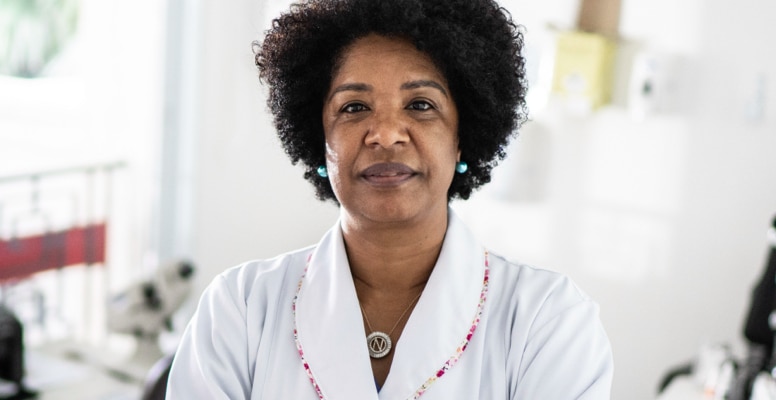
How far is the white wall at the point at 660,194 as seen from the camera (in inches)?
106

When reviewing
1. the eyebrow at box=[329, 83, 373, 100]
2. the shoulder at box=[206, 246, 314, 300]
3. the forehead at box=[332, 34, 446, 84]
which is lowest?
the shoulder at box=[206, 246, 314, 300]

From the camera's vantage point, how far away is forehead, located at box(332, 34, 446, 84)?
127 centimetres

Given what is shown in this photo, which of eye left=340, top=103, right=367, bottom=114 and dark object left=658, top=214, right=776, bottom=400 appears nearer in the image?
eye left=340, top=103, right=367, bottom=114

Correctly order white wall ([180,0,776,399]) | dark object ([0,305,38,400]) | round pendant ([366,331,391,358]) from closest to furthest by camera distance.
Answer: round pendant ([366,331,391,358]) → dark object ([0,305,38,400]) → white wall ([180,0,776,399])

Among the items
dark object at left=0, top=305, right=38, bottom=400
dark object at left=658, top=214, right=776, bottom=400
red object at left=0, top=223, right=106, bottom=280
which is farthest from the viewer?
red object at left=0, top=223, right=106, bottom=280

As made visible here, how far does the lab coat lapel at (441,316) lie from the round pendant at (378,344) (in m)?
0.03

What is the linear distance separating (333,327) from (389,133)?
284mm

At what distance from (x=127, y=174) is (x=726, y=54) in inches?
95.4

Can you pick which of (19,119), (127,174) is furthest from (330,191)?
(19,119)

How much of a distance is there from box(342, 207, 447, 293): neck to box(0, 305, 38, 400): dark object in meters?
1.50

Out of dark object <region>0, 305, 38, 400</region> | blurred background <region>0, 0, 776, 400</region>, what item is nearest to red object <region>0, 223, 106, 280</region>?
blurred background <region>0, 0, 776, 400</region>

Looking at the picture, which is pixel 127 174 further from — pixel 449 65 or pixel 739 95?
pixel 449 65

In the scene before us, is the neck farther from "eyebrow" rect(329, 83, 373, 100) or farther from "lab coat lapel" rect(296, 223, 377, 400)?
"eyebrow" rect(329, 83, 373, 100)

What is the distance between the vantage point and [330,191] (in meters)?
1.51
